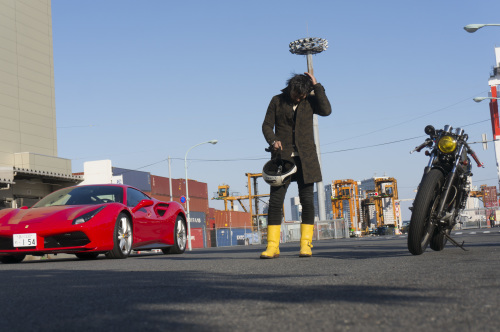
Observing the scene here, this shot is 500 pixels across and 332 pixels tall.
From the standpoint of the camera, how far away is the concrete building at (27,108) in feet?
94.4

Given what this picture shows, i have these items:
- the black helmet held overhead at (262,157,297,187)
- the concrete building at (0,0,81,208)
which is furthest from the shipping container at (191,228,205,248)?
the black helmet held overhead at (262,157,297,187)

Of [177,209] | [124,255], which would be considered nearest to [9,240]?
[124,255]

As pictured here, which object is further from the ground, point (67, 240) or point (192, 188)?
point (192, 188)

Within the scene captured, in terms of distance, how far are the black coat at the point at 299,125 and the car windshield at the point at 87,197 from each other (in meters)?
3.04

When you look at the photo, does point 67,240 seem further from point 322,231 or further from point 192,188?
point 192,188

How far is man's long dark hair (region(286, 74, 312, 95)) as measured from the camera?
7160 mm

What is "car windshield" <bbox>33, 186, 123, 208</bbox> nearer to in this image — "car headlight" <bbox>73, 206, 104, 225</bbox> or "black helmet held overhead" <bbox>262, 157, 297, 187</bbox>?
"car headlight" <bbox>73, 206, 104, 225</bbox>

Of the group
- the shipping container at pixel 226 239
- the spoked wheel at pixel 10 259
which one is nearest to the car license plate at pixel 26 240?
the spoked wheel at pixel 10 259

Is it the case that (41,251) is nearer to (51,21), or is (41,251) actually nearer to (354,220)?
(51,21)

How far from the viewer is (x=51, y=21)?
32750mm

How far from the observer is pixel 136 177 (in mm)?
67875

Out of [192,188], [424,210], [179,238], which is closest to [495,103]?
[192,188]

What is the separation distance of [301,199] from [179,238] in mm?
3972

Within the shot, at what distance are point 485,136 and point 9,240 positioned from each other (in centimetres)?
7806
